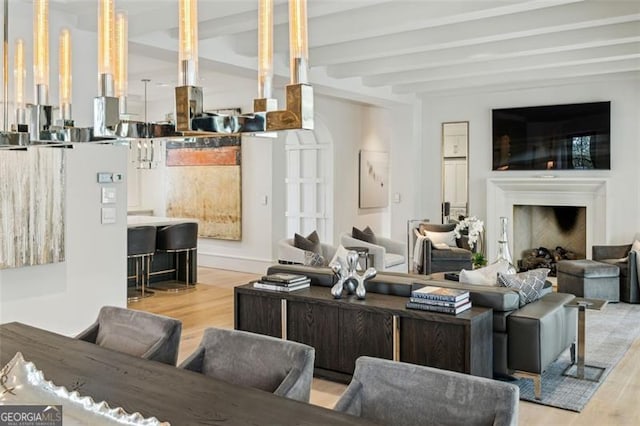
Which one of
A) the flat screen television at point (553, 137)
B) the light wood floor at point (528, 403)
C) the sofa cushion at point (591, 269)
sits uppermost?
the flat screen television at point (553, 137)

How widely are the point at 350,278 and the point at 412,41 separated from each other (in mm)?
2782

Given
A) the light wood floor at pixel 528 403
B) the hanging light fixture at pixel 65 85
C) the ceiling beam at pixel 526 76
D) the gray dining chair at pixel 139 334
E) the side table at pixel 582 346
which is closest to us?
the hanging light fixture at pixel 65 85

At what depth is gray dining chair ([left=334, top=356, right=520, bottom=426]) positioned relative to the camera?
173 centimetres

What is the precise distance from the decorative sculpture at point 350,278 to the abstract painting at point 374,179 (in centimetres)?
632

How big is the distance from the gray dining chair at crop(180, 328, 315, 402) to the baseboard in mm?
→ 6363

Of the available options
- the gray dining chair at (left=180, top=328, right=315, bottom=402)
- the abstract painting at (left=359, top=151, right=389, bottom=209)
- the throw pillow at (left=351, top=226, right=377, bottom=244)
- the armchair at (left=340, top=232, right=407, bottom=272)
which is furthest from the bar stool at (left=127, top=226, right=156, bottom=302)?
the gray dining chair at (left=180, top=328, right=315, bottom=402)

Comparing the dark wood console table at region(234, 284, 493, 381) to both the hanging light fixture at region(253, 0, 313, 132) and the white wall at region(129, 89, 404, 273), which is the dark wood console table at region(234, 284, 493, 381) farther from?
the white wall at region(129, 89, 404, 273)

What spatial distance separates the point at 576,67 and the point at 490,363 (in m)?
4.77

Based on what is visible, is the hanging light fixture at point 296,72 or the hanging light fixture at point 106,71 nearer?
the hanging light fixture at point 296,72

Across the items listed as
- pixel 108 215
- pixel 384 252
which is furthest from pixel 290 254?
pixel 108 215

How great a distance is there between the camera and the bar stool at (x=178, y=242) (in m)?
7.55

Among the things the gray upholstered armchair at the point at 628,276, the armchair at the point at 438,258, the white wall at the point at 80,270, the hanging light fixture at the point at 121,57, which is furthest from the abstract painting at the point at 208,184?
the hanging light fixture at the point at 121,57

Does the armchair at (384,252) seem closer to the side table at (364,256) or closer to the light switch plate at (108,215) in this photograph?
the side table at (364,256)

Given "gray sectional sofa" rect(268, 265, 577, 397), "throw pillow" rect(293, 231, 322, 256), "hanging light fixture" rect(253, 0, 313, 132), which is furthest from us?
"throw pillow" rect(293, 231, 322, 256)
